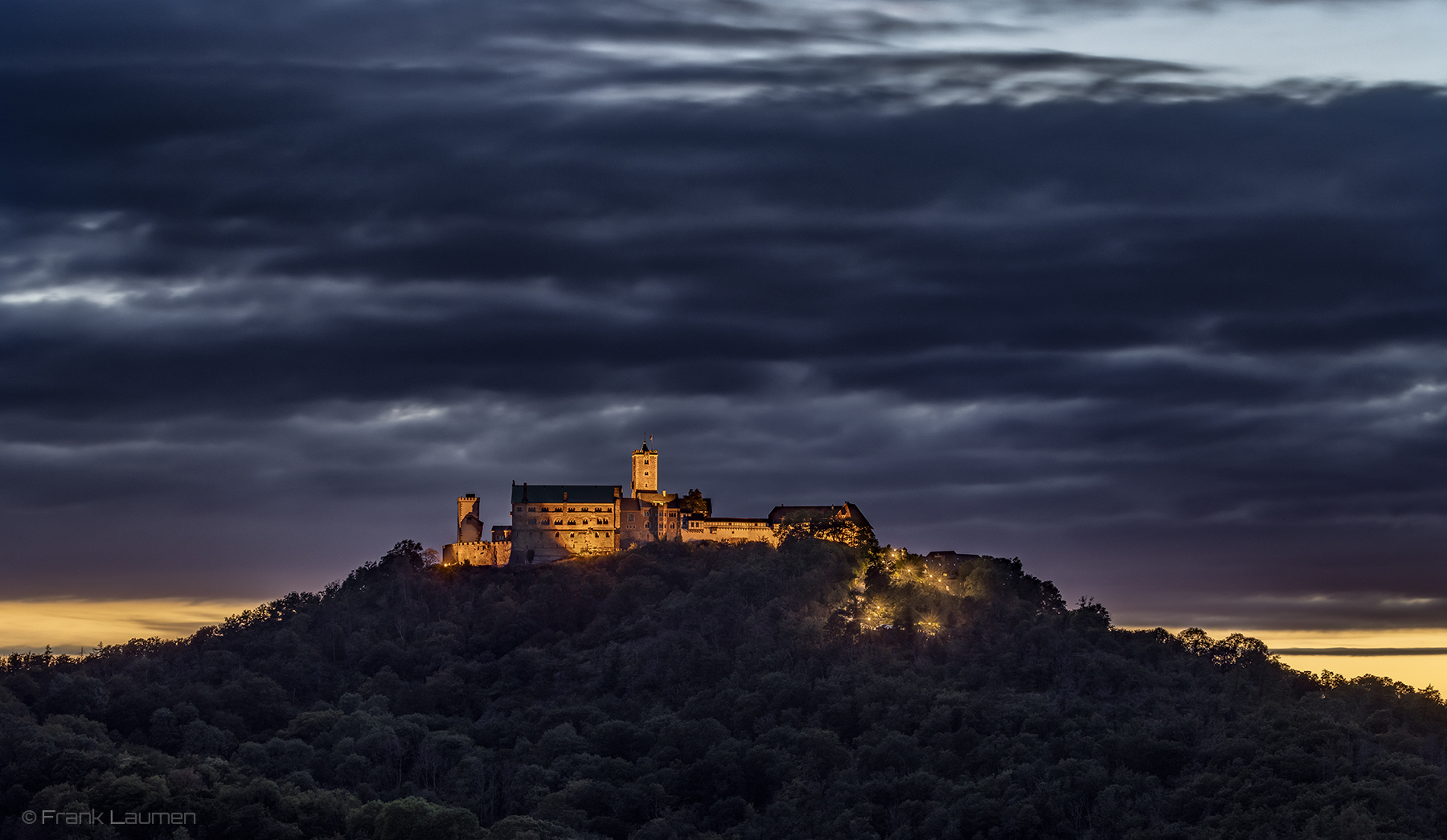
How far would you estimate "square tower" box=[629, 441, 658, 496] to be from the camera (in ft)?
536

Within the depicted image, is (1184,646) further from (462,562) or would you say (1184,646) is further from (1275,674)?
(462,562)

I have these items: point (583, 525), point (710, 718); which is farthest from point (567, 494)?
point (710, 718)

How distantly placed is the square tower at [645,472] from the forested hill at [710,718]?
880 centimetres

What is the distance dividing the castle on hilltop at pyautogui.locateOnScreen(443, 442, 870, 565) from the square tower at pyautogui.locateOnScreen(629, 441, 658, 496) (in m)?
0.60

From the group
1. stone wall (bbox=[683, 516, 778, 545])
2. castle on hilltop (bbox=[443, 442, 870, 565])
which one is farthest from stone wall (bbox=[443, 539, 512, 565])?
stone wall (bbox=[683, 516, 778, 545])

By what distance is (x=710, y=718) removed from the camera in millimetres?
129125

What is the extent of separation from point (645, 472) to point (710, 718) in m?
39.3

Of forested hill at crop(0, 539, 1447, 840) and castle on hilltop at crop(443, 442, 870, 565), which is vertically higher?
castle on hilltop at crop(443, 442, 870, 565)

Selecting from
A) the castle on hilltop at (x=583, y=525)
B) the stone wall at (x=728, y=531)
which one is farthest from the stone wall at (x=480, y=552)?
the stone wall at (x=728, y=531)

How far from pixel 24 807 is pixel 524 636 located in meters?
62.7

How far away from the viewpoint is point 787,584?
491ft

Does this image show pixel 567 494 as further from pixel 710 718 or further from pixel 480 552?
pixel 710 718

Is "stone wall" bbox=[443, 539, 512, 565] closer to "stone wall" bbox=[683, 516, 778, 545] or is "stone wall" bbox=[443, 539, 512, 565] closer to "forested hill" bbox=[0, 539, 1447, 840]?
"forested hill" bbox=[0, 539, 1447, 840]

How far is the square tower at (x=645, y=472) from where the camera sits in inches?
6427
